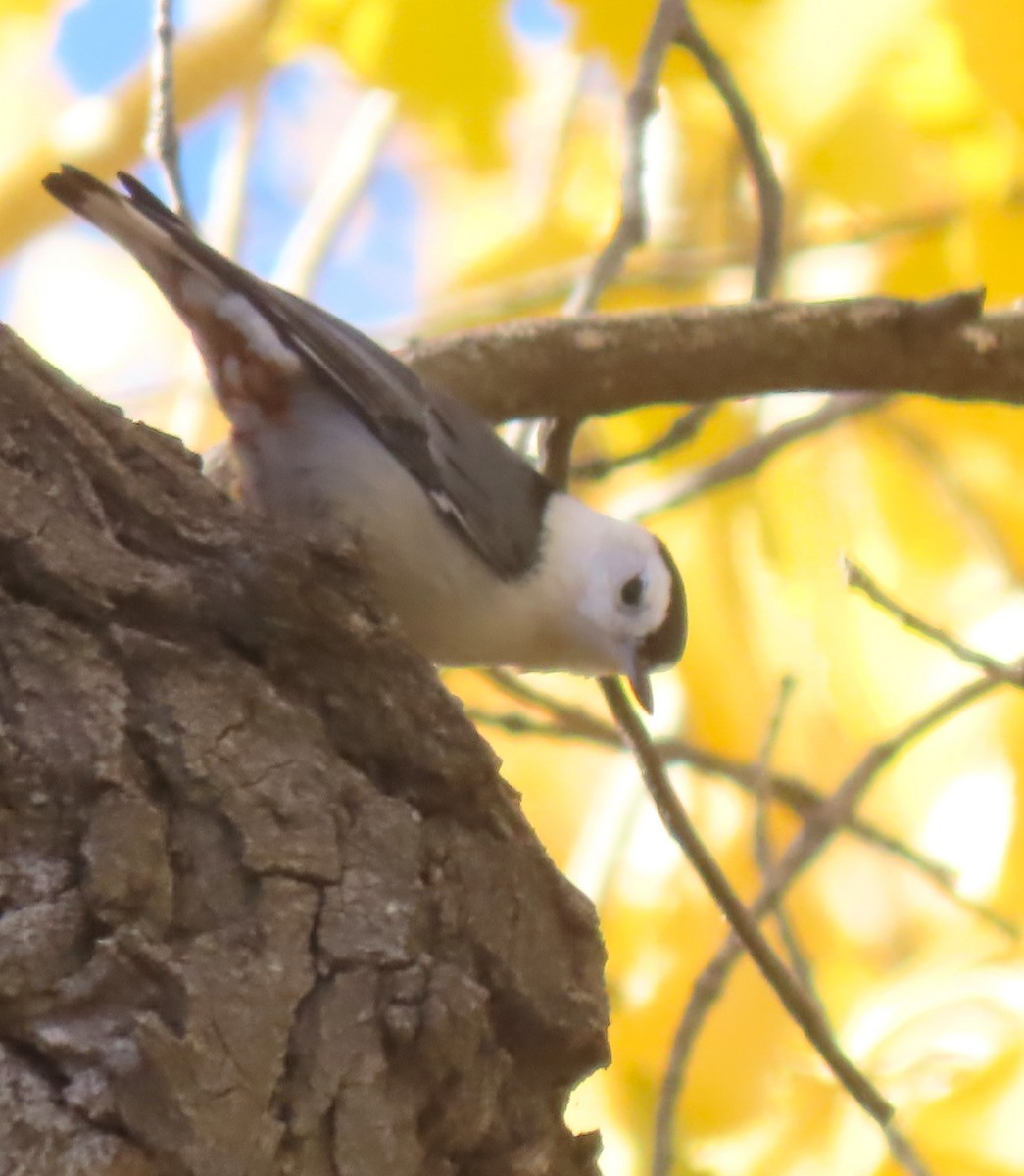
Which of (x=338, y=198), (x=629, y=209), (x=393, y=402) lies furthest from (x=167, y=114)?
(x=338, y=198)

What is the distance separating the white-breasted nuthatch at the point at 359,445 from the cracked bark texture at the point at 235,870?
313mm

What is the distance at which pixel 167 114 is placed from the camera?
1.43 m

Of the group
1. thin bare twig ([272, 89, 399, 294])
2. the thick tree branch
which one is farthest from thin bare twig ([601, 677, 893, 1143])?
thin bare twig ([272, 89, 399, 294])

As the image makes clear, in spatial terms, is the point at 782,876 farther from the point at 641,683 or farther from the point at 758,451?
the point at 758,451

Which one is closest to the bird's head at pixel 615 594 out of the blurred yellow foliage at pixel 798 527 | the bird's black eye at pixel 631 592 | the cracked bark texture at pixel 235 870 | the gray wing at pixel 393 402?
the bird's black eye at pixel 631 592

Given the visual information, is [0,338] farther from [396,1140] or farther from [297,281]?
[297,281]

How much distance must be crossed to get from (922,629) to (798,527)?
87cm

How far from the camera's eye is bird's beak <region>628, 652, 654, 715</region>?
5.27 feet

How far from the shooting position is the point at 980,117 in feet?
5.45

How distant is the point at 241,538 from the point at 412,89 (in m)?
0.74

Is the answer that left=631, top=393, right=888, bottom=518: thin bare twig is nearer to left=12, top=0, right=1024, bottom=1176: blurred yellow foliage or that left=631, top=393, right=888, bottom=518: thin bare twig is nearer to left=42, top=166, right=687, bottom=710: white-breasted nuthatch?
left=12, top=0, right=1024, bottom=1176: blurred yellow foliage

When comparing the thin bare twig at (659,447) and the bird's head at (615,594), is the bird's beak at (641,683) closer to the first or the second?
the bird's head at (615,594)

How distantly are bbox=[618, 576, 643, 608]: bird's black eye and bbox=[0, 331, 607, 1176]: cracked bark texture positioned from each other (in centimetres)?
63

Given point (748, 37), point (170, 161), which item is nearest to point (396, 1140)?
point (170, 161)
